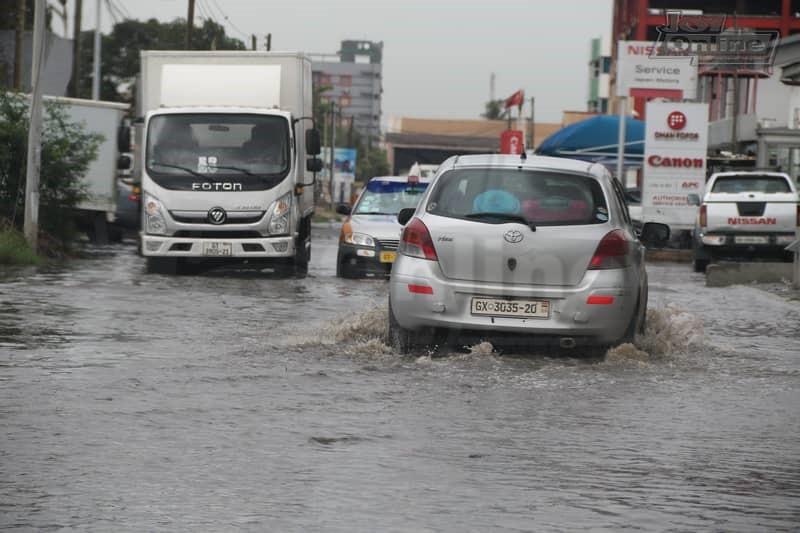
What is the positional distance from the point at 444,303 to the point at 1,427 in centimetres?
391

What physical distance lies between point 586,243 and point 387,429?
3.32 meters

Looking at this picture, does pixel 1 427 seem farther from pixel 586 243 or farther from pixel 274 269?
pixel 274 269

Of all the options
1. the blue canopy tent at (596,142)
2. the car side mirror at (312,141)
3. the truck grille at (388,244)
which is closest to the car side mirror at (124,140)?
the car side mirror at (312,141)

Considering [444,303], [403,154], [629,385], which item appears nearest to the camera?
[629,385]

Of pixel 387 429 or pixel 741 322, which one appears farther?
pixel 741 322

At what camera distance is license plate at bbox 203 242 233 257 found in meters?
19.8

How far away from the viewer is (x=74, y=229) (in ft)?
78.6

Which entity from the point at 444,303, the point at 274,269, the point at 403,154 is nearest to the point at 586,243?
the point at 444,303

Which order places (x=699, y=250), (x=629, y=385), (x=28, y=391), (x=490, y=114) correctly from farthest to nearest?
(x=490, y=114) < (x=699, y=250) < (x=629, y=385) < (x=28, y=391)

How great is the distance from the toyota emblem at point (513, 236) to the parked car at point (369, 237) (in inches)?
359

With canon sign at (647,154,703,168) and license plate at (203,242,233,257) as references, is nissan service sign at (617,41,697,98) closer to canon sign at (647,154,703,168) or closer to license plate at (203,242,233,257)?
canon sign at (647,154,703,168)

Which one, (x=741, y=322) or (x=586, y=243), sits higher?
(x=586, y=243)

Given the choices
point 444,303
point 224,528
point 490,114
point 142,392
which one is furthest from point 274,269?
point 490,114

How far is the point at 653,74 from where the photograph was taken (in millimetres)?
35375
